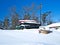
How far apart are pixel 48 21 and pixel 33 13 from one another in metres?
8.57

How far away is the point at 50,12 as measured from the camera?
67625mm

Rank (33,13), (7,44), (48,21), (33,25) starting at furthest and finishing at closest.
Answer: (48,21), (33,13), (33,25), (7,44)

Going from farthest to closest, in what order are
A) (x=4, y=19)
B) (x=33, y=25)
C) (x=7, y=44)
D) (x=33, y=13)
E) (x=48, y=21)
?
(x=4, y=19) < (x=48, y=21) < (x=33, y=13) < (x=33, y=25) < (x=7, y=44)

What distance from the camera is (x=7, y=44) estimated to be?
14.7 metres

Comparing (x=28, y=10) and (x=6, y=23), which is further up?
(x=28, y=10)

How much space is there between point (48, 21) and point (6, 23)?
18915 millimetres

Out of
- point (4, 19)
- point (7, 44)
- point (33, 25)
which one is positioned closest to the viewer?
point (7, 44)

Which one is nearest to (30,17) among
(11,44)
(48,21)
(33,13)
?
(33,13)

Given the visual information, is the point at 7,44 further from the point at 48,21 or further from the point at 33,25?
the point at 48,21

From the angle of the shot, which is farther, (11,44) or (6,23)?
(6,23)

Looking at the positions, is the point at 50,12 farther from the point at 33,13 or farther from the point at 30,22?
the point at 30,22


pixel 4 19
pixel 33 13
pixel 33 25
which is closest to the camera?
pixel 33 25

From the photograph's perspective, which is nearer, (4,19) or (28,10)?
(28,10)

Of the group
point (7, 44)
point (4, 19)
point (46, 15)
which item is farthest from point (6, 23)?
point (7, 44)
